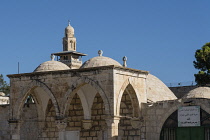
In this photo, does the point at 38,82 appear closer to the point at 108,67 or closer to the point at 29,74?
the point at 29,74

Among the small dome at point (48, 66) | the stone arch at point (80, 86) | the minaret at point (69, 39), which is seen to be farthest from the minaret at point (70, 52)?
the stone arch at point (80, 86)

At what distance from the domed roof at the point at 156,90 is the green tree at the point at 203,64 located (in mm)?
11329

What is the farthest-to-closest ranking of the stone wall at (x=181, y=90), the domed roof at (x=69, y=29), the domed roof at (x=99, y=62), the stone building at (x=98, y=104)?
1. the domed roof at (x=69, y=29)
2. the stone wall at (x=181, y=90)
3. the domed roof at (x=99, y=62)
4. the stone building at (x=98, y=104)

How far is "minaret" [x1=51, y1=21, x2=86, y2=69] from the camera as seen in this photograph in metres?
56.2

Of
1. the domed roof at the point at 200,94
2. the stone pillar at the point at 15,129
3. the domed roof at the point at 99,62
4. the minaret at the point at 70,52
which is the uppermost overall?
the minaret at the point at 70,52

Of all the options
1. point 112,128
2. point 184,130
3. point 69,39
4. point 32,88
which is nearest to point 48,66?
point 32,88

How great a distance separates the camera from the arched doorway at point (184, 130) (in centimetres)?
2377

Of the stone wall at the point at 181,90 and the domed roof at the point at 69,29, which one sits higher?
the domed roof at the point at 69,29

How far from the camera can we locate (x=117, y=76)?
24781 mm

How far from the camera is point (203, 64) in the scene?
41.9 metres

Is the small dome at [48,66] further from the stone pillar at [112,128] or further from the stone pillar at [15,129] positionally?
the stone pillar at [112,128]

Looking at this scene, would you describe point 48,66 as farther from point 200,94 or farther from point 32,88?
point 200,94

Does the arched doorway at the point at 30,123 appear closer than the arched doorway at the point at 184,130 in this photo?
No

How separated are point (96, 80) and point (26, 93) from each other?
4514mm
